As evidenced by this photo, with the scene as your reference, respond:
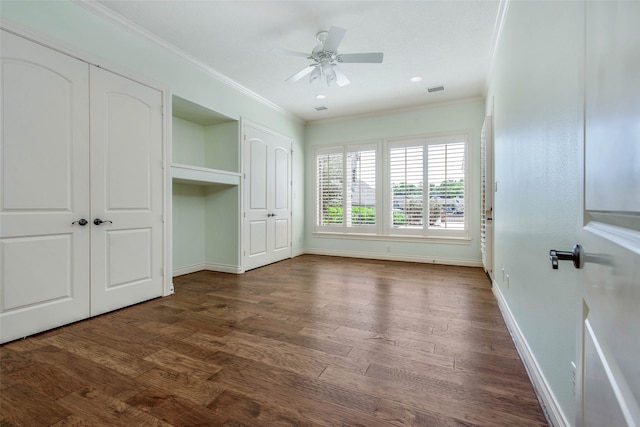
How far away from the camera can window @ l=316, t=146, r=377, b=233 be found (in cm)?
583

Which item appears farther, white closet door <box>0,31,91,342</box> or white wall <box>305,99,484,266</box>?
white wall <box>305,99,484,266</box>

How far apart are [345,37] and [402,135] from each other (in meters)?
2.65

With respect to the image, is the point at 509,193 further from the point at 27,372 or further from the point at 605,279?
the point at 27,372

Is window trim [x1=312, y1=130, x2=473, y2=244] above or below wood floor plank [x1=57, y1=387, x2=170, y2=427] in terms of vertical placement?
above

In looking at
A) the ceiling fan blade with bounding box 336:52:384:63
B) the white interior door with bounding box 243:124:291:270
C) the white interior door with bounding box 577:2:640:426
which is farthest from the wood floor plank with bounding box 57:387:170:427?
the ceiling fan blade with bounding box 336:52:384:63

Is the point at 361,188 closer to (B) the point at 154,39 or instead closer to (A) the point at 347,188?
(A) the point at 347,188

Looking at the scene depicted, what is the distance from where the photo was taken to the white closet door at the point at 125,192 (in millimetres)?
2764

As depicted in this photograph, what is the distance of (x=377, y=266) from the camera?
503 cm

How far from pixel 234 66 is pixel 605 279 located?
4.28 meters

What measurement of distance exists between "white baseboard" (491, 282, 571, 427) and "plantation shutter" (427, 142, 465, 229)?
2.89 meters

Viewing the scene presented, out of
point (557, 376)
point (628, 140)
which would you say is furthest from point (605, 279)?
point (557, 376)

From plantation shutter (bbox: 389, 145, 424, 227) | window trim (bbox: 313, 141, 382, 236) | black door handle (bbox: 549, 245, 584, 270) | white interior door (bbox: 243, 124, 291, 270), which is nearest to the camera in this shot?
black door handle (bbox: 549, 245, 584, 270)

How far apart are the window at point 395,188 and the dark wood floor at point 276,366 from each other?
2324 mm

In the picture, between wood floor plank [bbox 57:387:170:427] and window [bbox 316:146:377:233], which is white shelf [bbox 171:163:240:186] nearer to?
window [bbox 316:146:377:233]
